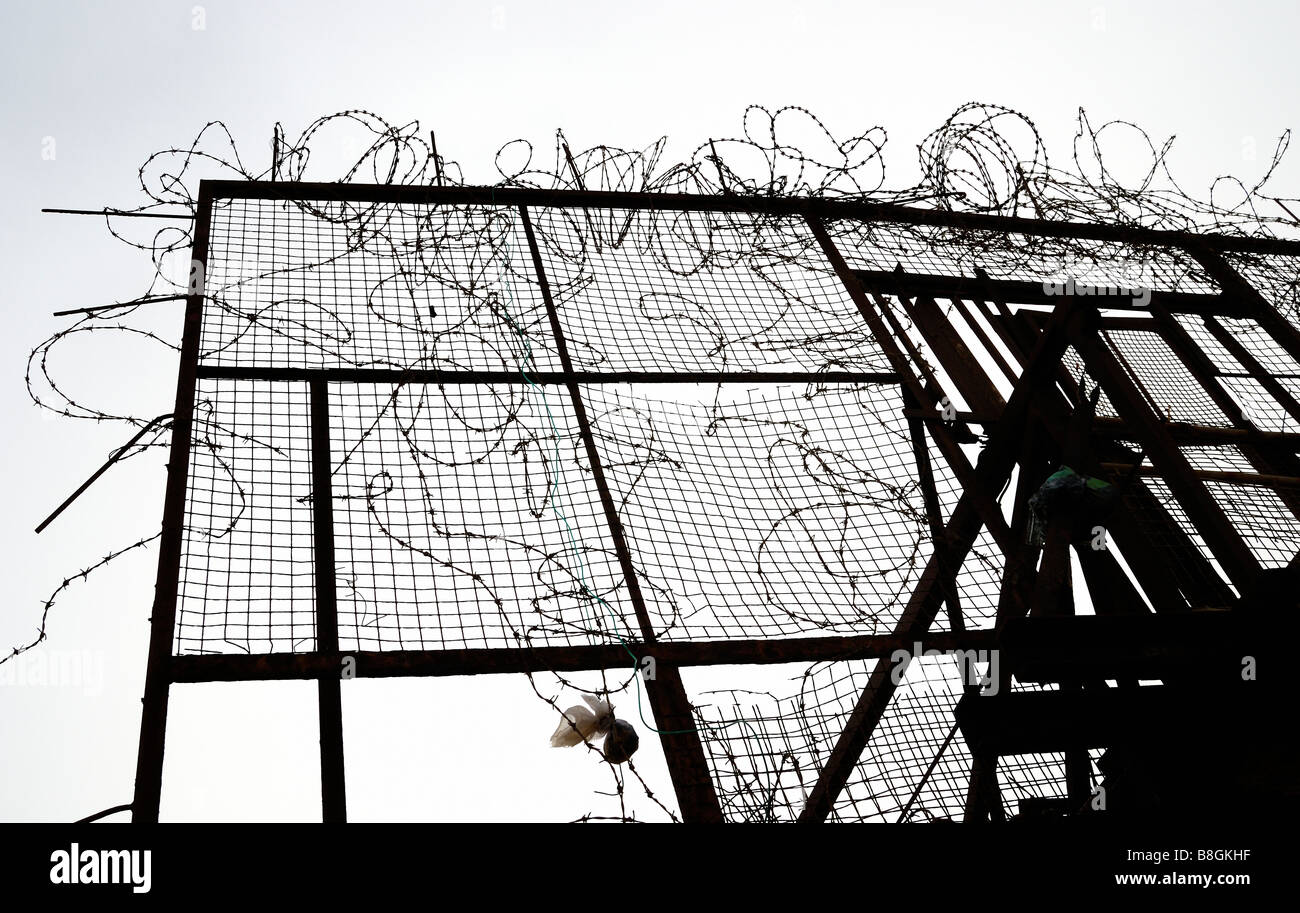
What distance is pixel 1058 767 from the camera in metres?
4.11

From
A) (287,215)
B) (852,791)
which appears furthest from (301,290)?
(852,791)

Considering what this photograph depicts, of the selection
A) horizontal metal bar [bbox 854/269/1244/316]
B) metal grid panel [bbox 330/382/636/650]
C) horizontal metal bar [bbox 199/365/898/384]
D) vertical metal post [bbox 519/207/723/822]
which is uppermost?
horizontal metal bar [bbox 854/269/1244/316]

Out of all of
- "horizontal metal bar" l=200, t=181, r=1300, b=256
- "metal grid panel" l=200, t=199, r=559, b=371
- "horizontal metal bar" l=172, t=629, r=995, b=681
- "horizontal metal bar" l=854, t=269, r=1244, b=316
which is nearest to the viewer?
"horizontal metal bar" l=172, t=629, r=995, b=681

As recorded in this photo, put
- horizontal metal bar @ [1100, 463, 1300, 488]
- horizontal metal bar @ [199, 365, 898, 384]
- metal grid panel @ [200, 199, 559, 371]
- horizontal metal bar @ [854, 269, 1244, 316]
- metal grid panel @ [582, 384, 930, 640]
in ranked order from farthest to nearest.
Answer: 1. horizontal metal bar @ [854, 269, 1244, 316]
2. horizontal metal bar @ [1100, 463, 1300, 488]
3. metal grid panel @ [200, 199, 559, 371]
4. horizontal metal bar @ [199, 365, 898, 384]
5. metal grid panel @ [582, 384, 930, 640]

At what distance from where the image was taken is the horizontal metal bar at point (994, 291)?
4473 millimetres

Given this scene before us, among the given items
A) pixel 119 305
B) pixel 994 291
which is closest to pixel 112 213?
pixel 119 305

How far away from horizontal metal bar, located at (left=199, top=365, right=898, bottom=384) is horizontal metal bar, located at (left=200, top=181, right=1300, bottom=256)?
3.63 ft

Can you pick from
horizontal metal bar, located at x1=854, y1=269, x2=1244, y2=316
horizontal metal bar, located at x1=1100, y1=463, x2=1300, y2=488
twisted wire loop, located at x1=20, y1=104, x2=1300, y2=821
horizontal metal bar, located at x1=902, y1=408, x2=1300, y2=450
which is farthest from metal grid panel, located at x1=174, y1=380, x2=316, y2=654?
horizontal metal bar, located at x1=1100, y1=463, x2=1300, y2=488

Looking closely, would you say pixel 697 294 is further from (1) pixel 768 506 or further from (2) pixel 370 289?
(2) pixel 370 289

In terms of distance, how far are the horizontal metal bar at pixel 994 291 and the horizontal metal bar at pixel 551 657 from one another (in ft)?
5.55

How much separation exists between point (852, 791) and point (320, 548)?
1767mm

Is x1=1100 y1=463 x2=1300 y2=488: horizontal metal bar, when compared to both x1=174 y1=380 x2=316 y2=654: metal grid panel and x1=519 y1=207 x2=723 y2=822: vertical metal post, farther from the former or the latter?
x1=174 y1=380 x2=316 y2=654: metal grid panel

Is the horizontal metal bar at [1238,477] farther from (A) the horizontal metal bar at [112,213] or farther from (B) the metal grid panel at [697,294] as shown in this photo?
(A) the horizontal metal bar at [112,213]

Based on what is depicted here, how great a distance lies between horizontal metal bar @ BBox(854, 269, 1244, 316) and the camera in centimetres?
447
